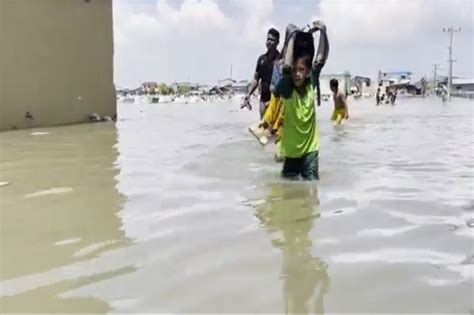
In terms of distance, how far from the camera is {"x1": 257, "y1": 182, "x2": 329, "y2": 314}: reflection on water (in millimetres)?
3273

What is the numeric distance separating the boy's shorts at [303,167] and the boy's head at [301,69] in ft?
2.47

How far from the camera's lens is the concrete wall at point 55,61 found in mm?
16750

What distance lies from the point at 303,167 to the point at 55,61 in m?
13.7

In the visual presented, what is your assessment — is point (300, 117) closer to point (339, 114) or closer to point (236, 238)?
point (236, 238)

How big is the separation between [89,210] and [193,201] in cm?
94

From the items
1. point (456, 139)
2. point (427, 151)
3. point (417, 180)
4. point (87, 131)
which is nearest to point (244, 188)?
point (417, 180)

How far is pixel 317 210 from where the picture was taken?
5379 millimetres

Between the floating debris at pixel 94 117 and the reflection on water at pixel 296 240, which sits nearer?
the reflection on water at pixel 296 240

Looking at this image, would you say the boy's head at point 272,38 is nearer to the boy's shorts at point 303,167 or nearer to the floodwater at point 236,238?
the floodwater at point 236,238

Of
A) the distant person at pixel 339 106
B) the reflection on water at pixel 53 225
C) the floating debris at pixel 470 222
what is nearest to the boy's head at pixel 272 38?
the reflection on water at pixel 53 225

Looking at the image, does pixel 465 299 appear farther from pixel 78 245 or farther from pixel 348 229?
pixel 78 245

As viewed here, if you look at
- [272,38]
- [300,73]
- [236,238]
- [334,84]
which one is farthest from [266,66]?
[334,84]

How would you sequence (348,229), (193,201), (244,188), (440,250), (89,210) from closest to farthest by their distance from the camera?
(440,250), (348,229), (89,210), (193,201), (244,188)

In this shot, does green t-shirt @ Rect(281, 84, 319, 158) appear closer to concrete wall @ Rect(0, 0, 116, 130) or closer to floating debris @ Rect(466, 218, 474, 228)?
floating debris @ Rect(466, 218, 474, 228)
